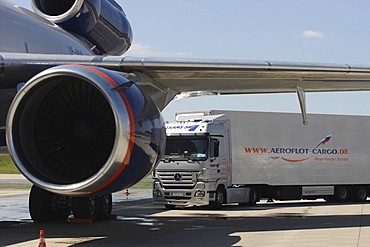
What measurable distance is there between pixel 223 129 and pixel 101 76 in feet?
39.4

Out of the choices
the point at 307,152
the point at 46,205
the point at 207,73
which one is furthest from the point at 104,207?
the point at 307,152

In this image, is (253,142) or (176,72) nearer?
(176,72)

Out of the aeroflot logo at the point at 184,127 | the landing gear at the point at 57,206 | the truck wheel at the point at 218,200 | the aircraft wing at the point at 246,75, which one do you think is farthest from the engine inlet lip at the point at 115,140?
the truck wheel at the point at 218,200

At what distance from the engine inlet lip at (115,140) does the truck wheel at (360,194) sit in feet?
57.6

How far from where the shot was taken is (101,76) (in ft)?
28.3

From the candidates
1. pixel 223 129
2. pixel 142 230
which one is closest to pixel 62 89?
pixel 142 230

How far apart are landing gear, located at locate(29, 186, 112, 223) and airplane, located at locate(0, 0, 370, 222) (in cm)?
2

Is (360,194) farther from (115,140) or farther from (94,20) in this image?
(115,140)

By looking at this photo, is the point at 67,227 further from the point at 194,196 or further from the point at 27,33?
the point at 194,196

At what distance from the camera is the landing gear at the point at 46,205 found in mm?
13414

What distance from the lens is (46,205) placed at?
13.6m

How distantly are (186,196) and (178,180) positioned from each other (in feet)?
1.92

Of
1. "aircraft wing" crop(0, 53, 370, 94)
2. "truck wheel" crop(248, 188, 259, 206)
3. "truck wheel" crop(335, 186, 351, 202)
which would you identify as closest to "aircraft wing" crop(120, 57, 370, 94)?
"aircraft wing" crop(0, 53, 370, 94)

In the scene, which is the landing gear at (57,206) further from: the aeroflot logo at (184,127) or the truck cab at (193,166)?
the aeroflot logo at (184,127)
